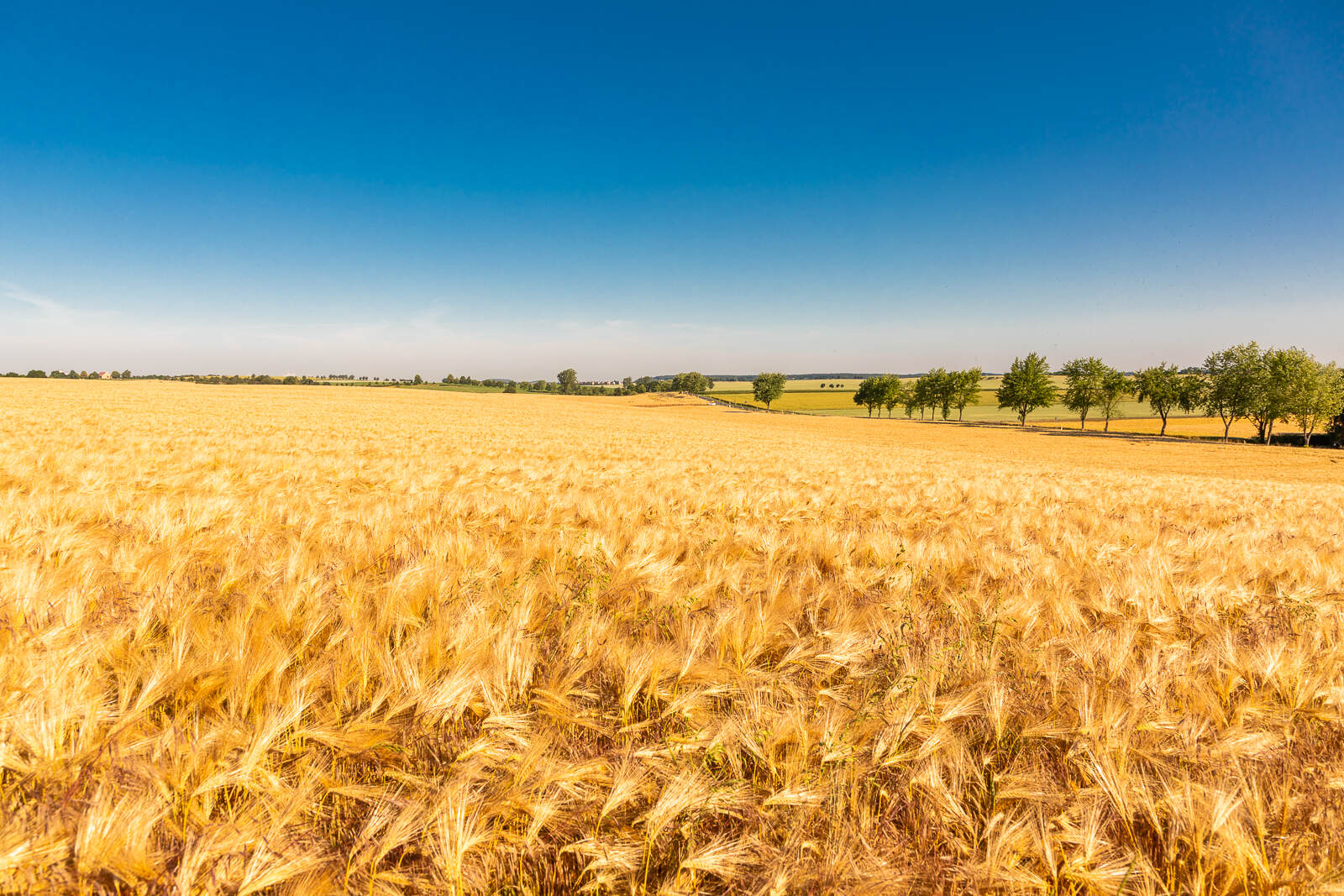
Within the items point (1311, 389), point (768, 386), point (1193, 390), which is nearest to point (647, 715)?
point (1311, 389)

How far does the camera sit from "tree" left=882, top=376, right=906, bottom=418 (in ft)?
294

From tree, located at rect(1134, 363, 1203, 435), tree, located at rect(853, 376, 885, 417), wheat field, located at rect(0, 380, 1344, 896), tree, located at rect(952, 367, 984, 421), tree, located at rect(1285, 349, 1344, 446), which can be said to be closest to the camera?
wheat field, located at rect(0, 380, 1344, 896)

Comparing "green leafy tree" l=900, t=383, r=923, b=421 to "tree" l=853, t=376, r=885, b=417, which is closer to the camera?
"green leafy tree" l=900, t=383, r=923, b=421

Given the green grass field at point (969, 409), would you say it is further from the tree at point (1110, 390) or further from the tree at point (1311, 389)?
the tree at point (1311, 389)

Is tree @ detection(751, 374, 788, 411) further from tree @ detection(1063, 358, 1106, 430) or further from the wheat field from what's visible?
the wheat field

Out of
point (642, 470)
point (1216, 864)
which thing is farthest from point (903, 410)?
point (1216, 864)

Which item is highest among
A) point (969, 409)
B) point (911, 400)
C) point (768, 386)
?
point (768, 386)

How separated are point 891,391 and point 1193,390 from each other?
3825 centimetres

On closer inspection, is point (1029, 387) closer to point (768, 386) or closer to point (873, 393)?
point (873, 393)

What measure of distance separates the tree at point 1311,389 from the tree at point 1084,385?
1579cm

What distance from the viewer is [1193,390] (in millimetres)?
56969

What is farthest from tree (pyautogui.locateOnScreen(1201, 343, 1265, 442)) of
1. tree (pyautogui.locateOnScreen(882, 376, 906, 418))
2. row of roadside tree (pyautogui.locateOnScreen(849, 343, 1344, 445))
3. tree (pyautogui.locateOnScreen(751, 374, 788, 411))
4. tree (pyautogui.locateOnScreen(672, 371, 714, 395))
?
tree (pyautogui.locateOnScreen(672, 371, 714, 395))

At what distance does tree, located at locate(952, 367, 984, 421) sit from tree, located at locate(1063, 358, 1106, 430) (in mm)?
14724

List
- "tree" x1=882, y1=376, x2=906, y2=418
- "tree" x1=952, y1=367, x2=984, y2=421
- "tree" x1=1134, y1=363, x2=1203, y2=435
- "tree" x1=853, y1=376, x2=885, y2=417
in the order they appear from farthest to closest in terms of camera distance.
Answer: "tree" x1=853, y1=376, x2=885, y2=417
"tree" x1=882, y1=376, x2=906, y2=418
"tree" x1=952, y1=367, x2=984, y2=421
"tree" x1=1134, y1=363, x2=1203, y2=435
